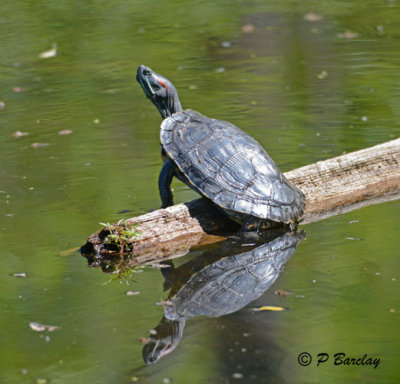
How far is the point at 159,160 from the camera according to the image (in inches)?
285

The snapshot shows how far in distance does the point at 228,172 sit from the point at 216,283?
1050 mm

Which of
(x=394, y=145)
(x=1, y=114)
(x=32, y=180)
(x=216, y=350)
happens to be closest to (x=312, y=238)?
(x=394, y=145)

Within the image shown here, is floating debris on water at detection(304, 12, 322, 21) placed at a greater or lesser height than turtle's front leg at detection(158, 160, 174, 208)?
lesser

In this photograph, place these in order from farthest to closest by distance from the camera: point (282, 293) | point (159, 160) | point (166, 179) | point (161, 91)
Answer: point (159, 160) → point (161, 91) → point (166, 179) → point (282, 293)

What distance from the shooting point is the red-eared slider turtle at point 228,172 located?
525 centimetres

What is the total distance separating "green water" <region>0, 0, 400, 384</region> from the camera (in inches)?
151

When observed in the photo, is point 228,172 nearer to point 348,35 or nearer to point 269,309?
point 269,309

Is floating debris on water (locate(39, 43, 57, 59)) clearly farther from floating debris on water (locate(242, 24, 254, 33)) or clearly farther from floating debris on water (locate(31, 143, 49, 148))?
floating debris on water (locate(31, 143, 49, 148))

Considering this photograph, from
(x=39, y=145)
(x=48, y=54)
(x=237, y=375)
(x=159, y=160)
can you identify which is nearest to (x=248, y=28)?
(x=48, y=54)

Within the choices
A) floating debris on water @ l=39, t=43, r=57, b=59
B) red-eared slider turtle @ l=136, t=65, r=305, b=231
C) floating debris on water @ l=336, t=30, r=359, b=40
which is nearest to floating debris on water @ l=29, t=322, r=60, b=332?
red-eared slider turtle @ l=136, t=65, r=305, b=231

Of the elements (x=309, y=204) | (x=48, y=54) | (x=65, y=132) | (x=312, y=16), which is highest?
(x=309, y=204)

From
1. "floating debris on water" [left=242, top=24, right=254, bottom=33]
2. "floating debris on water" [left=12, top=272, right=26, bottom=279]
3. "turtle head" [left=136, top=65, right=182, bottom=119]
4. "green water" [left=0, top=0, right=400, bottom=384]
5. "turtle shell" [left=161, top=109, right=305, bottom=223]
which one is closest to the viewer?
"green water" [left=0, top=0, right=400, bottom=384]

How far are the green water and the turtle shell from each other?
34cm

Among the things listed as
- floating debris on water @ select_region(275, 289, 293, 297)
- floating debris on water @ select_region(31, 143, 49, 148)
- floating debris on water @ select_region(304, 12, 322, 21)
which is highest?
floating debris on water @ select_region(275, 289, 293, 297)
